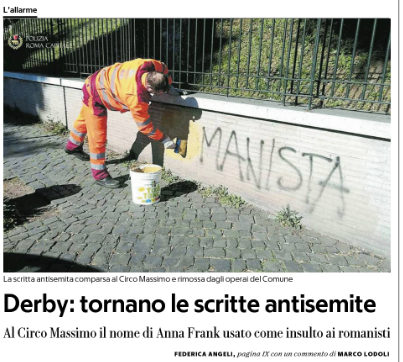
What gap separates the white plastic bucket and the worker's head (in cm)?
112

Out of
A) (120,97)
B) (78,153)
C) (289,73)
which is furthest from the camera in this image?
(289,73)

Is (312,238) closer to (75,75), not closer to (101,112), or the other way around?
(101,112)

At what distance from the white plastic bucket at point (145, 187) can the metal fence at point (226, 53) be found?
170 cm

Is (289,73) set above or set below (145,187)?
above

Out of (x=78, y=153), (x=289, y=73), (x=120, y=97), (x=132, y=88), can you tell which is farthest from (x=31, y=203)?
(x=289, y=73)

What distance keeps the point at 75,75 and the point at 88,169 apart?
3298mm

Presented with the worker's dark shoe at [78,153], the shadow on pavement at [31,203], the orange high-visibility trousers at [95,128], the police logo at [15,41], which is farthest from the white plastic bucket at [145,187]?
the police logo at [15,41]

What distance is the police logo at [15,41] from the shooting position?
31.8 feet

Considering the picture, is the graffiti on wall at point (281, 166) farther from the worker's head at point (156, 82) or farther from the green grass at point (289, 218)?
the worker's head at point (156, 82)

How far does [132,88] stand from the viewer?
15.5 feet

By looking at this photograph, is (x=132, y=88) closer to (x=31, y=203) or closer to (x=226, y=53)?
(x=31, y=203)

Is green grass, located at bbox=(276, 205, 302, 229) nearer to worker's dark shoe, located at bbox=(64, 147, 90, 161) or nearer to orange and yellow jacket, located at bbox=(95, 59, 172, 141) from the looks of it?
orange and yellow jacket, located at bbox=(95, 59, 172, 141)

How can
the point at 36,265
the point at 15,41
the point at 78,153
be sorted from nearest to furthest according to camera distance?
Result: the point at 36,265 < the point at 78,153 < the point at 15,41

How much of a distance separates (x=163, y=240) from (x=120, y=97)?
218 cm
